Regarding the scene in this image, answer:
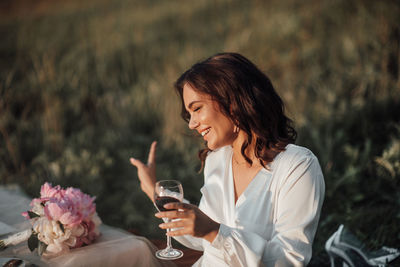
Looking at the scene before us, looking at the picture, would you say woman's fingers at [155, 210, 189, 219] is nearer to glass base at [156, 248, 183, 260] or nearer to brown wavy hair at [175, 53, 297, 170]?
glass base at [156, 248, 183, 260]

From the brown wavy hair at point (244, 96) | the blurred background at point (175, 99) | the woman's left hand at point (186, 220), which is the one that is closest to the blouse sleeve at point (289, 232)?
the woman's left hand at point (186, 220)

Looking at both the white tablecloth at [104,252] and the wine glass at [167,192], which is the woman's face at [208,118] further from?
the white tablecloth at [104,252]

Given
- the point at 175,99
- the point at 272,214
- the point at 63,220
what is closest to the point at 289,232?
the point at 272,214

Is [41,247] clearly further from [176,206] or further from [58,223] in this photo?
[176,206]

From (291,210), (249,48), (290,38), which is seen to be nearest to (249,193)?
(291,210)

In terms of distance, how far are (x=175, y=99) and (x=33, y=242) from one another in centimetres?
385

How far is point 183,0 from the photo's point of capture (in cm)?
1130

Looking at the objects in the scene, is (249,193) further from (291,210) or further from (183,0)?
(183,0)

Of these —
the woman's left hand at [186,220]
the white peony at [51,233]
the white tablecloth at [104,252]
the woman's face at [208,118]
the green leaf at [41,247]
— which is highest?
the woman's face at [208,118]

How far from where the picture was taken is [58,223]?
1.61m

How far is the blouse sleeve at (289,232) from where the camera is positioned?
1.57 meters

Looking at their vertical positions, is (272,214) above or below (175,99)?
below

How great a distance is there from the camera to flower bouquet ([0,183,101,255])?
160 centimetres

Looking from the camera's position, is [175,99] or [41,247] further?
[175,99]
